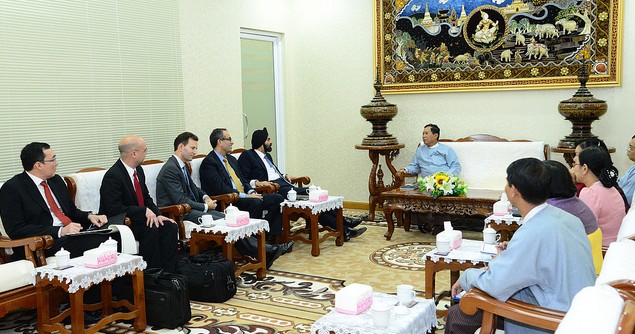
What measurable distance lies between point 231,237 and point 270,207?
4.24 ft

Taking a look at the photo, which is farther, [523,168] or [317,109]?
[317,109]

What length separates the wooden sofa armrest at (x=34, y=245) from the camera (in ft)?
13.7

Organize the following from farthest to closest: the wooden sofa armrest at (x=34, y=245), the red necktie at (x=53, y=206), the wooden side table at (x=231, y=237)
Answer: the wooden side table at (x=231, y=237)
the red necktie at (x=53, y=206)
the wooden sofa armrest at (x=34, y=245)

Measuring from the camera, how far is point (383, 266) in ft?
18.8

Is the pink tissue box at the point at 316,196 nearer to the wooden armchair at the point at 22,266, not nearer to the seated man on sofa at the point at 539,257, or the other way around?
the wooden armchair at the point at 22,266

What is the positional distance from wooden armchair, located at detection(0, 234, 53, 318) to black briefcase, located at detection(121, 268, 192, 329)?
0.74 metres

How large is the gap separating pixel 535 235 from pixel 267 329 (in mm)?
2210

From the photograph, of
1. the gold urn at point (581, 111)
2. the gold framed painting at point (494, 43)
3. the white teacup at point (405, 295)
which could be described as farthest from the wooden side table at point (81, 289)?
the gold framed painting at point (494, 43)

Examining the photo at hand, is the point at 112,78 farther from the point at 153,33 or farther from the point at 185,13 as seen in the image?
the point at 185,13

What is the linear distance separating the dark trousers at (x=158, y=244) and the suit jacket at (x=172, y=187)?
2.03ft

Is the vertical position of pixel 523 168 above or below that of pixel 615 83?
below

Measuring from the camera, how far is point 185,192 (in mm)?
5793

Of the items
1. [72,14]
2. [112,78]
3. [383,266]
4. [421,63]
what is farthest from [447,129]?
[72,14]

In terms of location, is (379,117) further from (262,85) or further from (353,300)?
(353,300)
